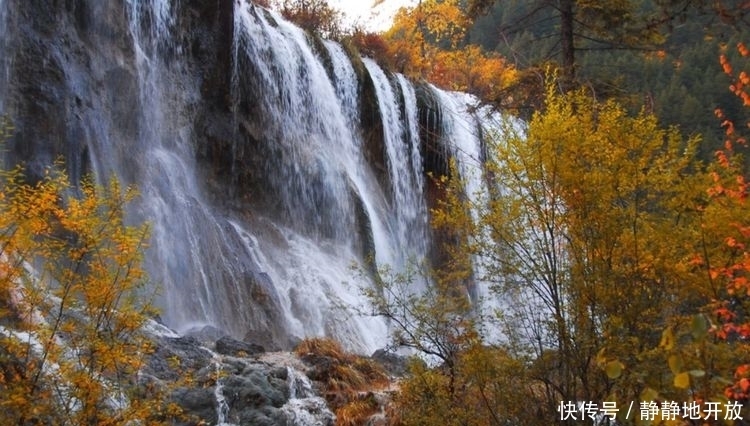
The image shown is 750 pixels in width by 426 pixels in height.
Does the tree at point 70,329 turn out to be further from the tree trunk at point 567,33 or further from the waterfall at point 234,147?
the tree trunk at point 567,33

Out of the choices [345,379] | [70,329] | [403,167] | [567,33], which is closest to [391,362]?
[345,379]

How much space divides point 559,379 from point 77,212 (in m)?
3.70

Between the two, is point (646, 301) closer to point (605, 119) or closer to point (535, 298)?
point (535, 298)

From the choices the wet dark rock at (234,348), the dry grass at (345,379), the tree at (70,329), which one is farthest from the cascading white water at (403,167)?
the tree at (70,329)

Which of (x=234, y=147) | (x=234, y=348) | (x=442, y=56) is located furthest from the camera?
(x=442, y=56)

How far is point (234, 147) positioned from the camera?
1541 cm

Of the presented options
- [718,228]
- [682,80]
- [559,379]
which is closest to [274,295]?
[559,379]

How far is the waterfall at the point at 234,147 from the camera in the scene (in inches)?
458

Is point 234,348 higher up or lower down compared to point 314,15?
lower down

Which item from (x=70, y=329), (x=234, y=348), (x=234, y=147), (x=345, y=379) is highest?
(x=234, y=147)

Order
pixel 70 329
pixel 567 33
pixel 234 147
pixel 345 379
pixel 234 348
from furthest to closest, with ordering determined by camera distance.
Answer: pixel 234 147, pixel 567 33, pixel 234 348, pixel 345 379, pixel 70 329

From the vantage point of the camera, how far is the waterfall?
38.2 feet

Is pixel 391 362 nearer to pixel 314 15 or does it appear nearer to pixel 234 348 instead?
pixel 234 348

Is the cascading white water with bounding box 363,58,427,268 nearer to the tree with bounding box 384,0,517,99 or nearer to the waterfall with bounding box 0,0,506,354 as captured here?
the waterfall with bounding box 0,0,506,354
